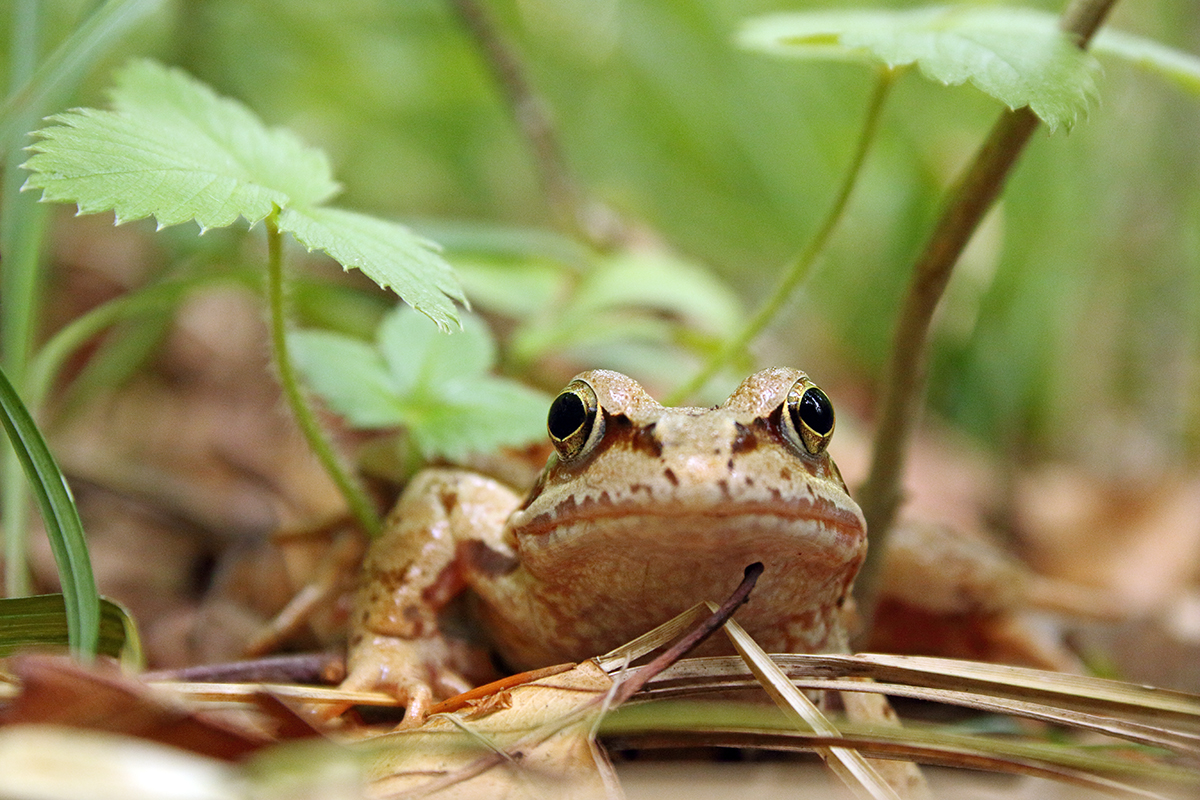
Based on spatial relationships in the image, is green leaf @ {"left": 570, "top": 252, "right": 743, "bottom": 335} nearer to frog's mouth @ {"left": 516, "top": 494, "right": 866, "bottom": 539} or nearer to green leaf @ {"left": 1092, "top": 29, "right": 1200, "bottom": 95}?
frog's mouth @ {"left": 516, "top": 494, "right": 866, "bottom": 539}

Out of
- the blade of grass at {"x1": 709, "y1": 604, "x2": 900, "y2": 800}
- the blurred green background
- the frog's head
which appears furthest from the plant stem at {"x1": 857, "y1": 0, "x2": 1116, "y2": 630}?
the blurred green background

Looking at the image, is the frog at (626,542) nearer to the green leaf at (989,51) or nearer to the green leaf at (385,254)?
the green leaf at (385,254)

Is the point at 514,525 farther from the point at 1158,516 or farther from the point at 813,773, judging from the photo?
the point at 1158,516

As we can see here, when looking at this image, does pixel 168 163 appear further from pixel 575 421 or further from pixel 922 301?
pixel 922 301

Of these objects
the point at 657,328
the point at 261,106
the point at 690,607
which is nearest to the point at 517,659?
the point at 690,607

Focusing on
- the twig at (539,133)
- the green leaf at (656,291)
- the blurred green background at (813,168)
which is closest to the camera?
the green leaf at (656,291)

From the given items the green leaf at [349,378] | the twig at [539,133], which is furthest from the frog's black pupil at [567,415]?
the twig at [539,133]
